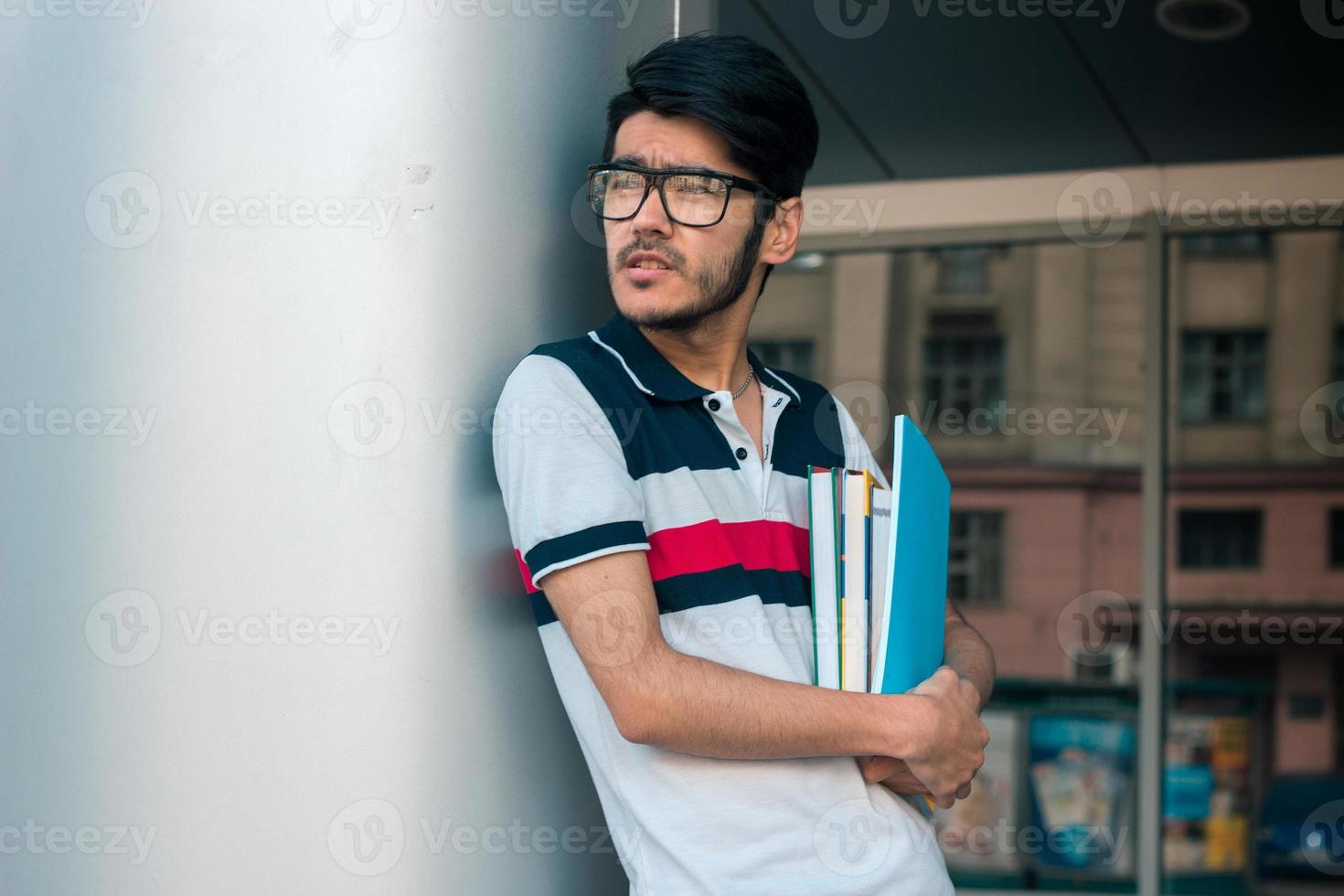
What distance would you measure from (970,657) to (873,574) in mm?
275

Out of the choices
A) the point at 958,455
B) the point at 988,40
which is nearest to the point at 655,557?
the point at 988,40

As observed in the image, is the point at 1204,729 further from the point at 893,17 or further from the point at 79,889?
the point at 79,889

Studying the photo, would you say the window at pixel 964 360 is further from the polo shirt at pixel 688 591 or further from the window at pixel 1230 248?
the polo shirt at pixel 688 591

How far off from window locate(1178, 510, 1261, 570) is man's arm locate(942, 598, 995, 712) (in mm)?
8295

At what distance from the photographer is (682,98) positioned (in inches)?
71.6

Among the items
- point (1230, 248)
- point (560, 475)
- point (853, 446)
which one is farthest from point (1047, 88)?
point (1230, 248)

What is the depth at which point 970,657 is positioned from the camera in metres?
1.98

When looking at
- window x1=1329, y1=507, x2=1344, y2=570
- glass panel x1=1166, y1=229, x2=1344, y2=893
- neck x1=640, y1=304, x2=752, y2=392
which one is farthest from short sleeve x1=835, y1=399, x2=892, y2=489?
window x1=1329, y1=507, x2=1344, y2=570

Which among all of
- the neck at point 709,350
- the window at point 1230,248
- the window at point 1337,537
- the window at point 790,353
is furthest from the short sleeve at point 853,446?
the window at point 1337,537

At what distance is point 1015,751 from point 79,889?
262 inches

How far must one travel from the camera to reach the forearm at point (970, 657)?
1.93 m

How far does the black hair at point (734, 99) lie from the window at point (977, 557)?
7962 mm

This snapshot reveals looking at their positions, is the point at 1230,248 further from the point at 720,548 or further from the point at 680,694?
the point at 680,694

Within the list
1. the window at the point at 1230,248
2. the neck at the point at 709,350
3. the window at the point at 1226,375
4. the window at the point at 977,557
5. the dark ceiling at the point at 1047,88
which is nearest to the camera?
the neck at the point at 709,350
